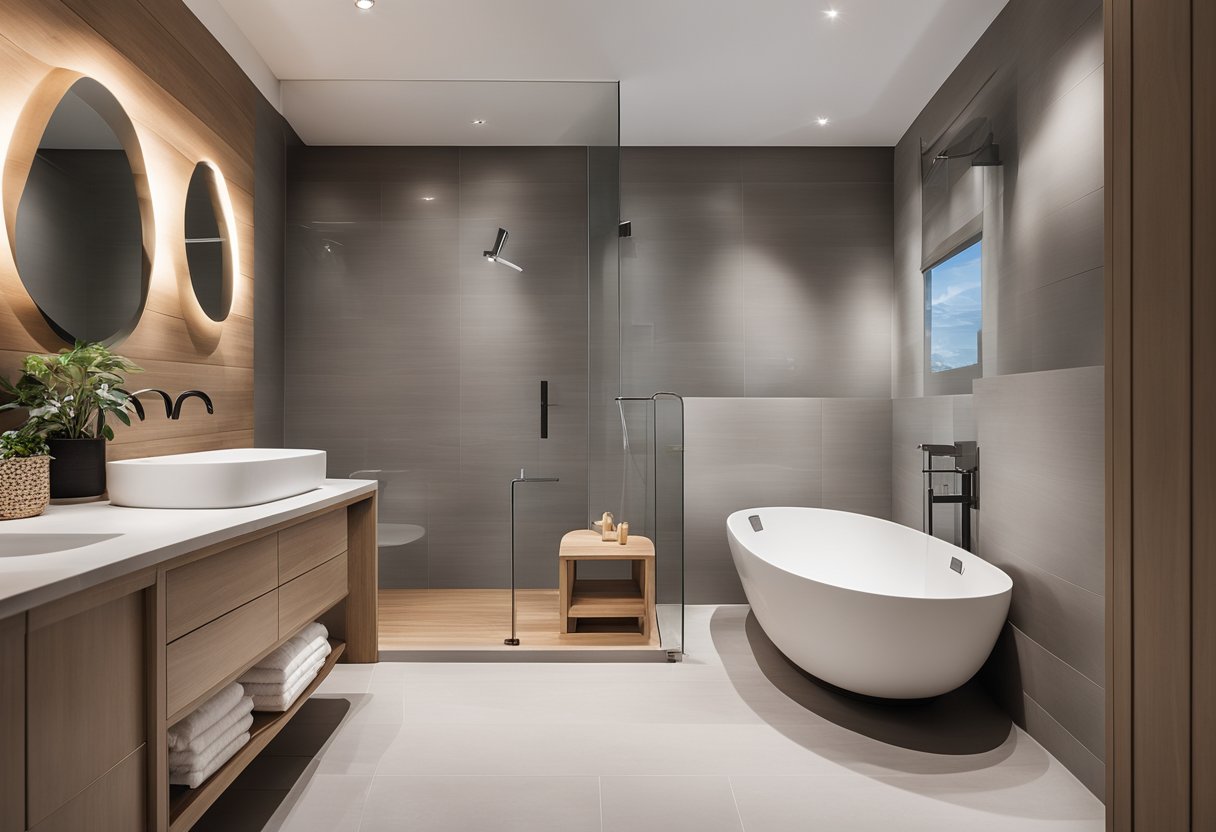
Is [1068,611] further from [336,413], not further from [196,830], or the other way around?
[336,413]

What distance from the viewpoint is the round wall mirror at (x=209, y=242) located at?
2.49 m

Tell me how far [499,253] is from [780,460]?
2000 mm

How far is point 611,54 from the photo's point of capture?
2.92 m

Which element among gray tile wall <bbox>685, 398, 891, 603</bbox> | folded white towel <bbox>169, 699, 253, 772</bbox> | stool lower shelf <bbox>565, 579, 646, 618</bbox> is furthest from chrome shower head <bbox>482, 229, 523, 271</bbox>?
folded white towel <bbox>169, 699, 253, 772</bbox>

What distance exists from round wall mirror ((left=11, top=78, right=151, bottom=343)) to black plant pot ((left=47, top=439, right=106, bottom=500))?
318 millimetres

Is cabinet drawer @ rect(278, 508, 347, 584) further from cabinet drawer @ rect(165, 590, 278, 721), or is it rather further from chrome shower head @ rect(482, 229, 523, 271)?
chrome shower head @ rect(482, 229, 523, 271)

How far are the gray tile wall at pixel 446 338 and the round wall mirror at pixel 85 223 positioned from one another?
89 centimetres

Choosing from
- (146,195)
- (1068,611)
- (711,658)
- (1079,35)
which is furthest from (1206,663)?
(146,195)

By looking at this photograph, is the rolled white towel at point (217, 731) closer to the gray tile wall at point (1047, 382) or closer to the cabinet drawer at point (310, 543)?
the cabinet drawer at point (310, 543)

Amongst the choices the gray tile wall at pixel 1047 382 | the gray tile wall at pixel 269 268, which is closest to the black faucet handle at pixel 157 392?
the gray tile wall at pixel 269 268

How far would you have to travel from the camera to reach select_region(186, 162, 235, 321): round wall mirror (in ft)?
8.18

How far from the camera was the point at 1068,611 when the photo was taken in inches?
80.4

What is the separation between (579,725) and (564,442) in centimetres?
124

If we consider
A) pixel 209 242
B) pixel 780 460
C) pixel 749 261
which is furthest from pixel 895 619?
pixel 209 242
